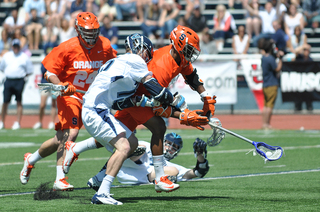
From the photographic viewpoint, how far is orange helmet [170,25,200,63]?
602 cm

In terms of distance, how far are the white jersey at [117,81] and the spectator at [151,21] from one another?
14.3 m

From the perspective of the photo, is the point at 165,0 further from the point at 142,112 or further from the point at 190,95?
the point at 142,112

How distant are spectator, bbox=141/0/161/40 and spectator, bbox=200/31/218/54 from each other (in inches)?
82.4

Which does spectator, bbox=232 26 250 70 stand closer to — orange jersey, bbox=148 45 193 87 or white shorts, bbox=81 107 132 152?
orange jersey, bbox=148 45 193 87

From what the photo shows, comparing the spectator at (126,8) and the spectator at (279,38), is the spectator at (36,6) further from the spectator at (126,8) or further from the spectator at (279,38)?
the spectator at (279,38)

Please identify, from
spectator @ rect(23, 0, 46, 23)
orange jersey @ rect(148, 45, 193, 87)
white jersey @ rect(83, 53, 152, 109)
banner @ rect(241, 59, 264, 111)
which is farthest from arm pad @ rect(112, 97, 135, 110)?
spectator @ rect(23, 0, 46, 23)

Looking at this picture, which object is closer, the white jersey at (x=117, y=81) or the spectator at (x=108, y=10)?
the white jersey at (x=117, y=81)

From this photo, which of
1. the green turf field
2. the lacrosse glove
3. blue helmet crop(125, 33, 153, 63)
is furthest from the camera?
the lacrosse glove

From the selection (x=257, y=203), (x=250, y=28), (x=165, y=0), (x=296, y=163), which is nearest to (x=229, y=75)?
(x=250, y=28)

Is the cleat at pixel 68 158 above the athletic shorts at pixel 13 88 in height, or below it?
above

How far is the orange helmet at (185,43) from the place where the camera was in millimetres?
6023

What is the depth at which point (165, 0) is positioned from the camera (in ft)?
70.0

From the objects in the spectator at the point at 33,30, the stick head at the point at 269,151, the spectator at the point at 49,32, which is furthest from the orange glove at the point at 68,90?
the spectator at the point at 33,30

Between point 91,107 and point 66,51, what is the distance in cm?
174
